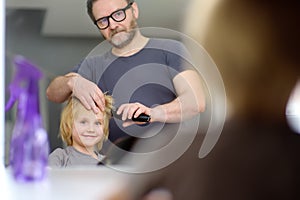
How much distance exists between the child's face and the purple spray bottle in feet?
0.18

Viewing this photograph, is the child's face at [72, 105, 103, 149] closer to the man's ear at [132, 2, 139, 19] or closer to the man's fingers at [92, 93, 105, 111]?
the man's fingers at [92, 93, 105, 111]

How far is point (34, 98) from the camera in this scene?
867 mm

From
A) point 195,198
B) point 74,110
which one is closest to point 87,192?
point 74,110

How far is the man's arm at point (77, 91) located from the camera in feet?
2.84

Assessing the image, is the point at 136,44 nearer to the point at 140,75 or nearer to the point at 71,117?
the point at 140,75

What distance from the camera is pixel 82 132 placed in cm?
87

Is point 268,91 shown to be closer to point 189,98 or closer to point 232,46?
point 232,46

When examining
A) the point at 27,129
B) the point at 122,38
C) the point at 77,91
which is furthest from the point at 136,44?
the point at 27,129

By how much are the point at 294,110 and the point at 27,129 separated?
1.49ft

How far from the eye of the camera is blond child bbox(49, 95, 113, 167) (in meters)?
0.86

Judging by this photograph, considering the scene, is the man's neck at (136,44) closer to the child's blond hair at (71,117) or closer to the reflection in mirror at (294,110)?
the child's blond hair at (71,117)

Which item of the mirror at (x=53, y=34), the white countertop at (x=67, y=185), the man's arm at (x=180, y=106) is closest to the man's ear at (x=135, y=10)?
Answer: the mirror at (x=53, y=34)

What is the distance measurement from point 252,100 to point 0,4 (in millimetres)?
479

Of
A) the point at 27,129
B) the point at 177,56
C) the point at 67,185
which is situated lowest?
the point at 67,185
